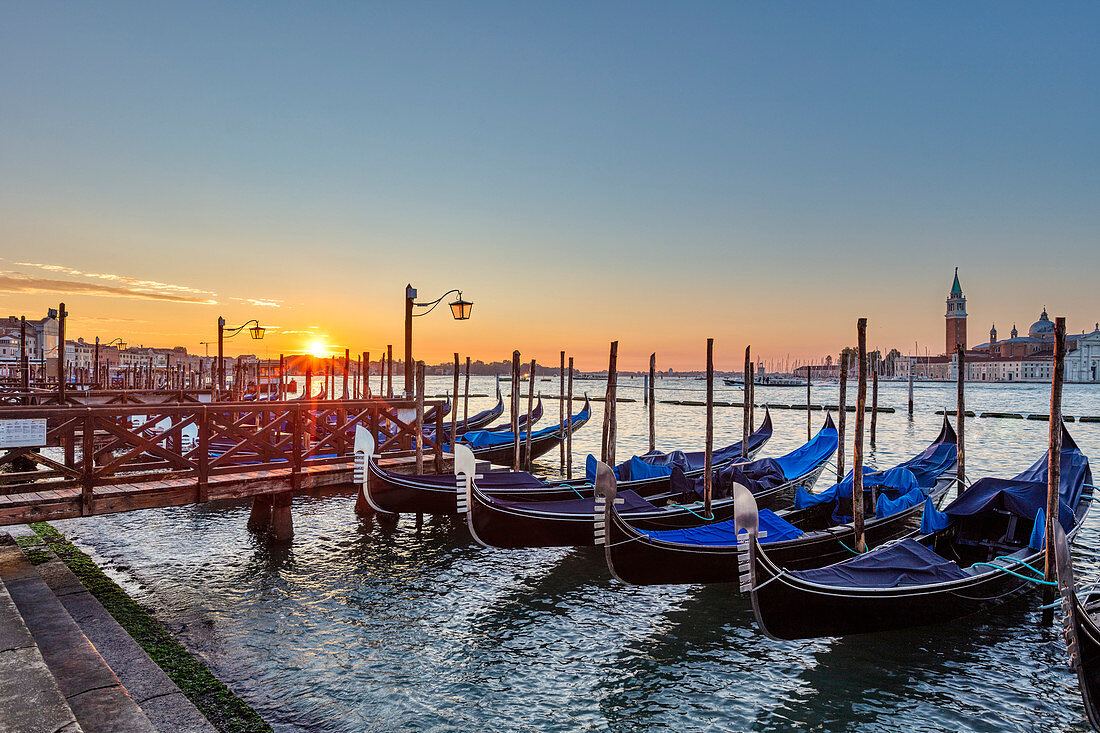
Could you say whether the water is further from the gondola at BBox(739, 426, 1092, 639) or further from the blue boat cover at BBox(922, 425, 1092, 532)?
the blue boat cover at BBox(922, 425, 1092, 532)

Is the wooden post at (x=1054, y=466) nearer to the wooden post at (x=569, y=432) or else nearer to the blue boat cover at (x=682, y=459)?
the blue boat cover at (x=682, y=459)

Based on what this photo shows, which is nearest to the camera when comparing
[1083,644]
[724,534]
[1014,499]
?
[1083,644]

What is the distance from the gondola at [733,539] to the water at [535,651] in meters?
0.46

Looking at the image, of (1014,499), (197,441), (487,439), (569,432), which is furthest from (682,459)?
(197,441)

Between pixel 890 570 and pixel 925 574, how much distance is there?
0.33m

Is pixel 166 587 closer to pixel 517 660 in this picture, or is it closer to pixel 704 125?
pixel 517 660

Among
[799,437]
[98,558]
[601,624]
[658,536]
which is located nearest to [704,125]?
[658,536]

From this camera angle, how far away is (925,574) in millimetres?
5270

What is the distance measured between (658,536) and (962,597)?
8.60ft

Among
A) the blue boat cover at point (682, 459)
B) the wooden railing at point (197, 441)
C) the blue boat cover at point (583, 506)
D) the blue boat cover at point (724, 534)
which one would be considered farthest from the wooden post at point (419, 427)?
the blue boat cover at point (724, 534)

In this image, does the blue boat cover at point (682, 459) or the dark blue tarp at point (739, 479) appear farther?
the blue boat cover at point (682, 459)

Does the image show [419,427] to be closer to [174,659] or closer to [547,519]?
[547,519]

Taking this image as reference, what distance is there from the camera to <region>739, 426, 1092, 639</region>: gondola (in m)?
4.75

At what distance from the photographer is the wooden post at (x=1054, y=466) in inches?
203
